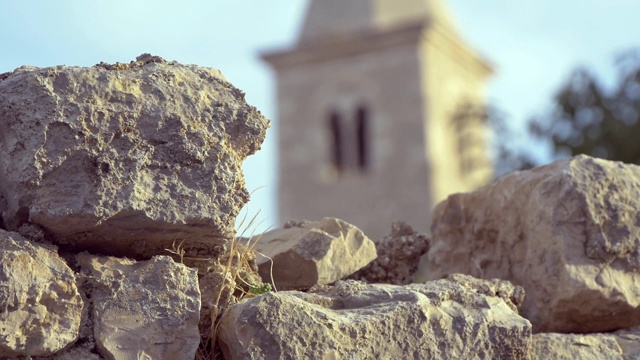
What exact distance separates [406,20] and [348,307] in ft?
94.4

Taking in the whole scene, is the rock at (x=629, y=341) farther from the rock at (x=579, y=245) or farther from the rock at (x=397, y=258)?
the rock at (x=397, y=258)

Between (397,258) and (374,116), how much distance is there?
1108 inches

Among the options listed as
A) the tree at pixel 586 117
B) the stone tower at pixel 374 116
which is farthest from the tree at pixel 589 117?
the stone tower at pixel 374 116

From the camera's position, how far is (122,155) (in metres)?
2.58

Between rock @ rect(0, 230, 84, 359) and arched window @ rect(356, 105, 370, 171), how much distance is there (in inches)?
1166

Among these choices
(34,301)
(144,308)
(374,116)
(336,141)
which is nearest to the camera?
(34,301)

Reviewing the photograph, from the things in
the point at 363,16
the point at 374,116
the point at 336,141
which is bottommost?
the point at 336,141

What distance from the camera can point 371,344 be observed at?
264cm

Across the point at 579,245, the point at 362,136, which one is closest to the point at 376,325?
the point at 579,245

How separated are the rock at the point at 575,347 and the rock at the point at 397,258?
0.73m

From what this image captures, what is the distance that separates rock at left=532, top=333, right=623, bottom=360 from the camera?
3.04m

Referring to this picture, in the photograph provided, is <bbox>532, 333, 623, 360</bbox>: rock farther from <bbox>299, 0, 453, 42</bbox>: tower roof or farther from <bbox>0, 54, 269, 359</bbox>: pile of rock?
<bbox>299, 0, 453, 42</bbox>: tower roof

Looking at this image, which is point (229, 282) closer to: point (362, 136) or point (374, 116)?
point (374, 116)

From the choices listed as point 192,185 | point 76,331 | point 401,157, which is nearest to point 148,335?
point 76,331
